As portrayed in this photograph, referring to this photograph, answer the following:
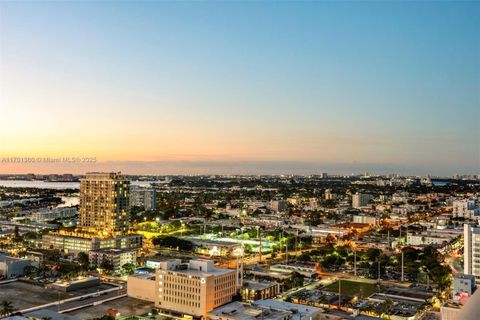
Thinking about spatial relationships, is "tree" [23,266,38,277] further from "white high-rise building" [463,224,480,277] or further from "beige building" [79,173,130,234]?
"white high-rise building" [463,224,480,277]

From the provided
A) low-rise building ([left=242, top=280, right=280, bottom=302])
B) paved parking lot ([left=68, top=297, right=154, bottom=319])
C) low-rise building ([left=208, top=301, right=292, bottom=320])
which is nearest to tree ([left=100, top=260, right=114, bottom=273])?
paved parking lot ([left=68, top=297, right=154, bottom=319])

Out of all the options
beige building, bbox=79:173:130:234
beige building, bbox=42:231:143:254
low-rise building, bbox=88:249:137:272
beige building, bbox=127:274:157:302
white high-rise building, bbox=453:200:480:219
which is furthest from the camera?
white high-rise building, bbox=453:200:480:219

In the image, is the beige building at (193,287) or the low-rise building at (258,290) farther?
the low-rise building at (258,290)

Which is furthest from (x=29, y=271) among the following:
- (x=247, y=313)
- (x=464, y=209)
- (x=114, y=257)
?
(x=464, y=209)

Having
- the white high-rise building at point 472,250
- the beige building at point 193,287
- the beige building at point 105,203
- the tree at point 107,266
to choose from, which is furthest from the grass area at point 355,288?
the beige building at point 105,203

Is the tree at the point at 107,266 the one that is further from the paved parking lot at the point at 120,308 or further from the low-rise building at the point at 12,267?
the paved parking lot at the point at 120,308

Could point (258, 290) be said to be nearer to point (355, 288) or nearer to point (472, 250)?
point (355, 288)
